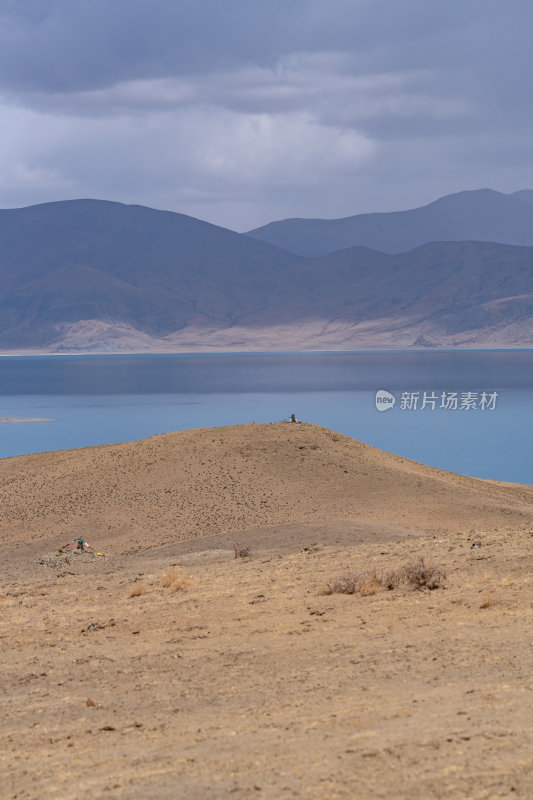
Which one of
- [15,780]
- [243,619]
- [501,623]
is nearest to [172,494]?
[243,619]

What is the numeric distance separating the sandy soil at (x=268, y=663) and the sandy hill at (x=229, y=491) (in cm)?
26

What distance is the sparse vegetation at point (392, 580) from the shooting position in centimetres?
1207

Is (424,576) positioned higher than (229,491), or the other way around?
(424,576)

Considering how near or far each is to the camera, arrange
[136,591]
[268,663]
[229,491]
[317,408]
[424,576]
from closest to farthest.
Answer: [268,663] < [424,576] < [136,591] < [229,491] < [317,408]

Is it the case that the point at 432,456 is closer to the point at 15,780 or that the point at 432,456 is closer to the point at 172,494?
the point at 172,494

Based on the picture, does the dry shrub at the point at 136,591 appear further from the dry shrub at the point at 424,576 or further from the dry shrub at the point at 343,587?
the dry shrub at the point at 424,576

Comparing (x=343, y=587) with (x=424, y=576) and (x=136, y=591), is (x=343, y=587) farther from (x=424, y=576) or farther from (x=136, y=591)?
(x=136, y=591)

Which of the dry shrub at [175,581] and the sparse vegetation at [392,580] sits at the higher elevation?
the sparse vegetation at [392,580]

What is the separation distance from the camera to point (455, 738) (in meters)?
6.50

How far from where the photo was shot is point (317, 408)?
72500 mm

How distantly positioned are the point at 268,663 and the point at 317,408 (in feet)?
207

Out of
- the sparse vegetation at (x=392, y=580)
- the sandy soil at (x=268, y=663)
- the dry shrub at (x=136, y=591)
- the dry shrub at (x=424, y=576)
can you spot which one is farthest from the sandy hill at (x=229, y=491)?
the dry shrub at (x=424, y=576)

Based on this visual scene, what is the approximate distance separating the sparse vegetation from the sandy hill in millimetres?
8368

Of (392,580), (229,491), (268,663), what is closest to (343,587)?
(392,580)
